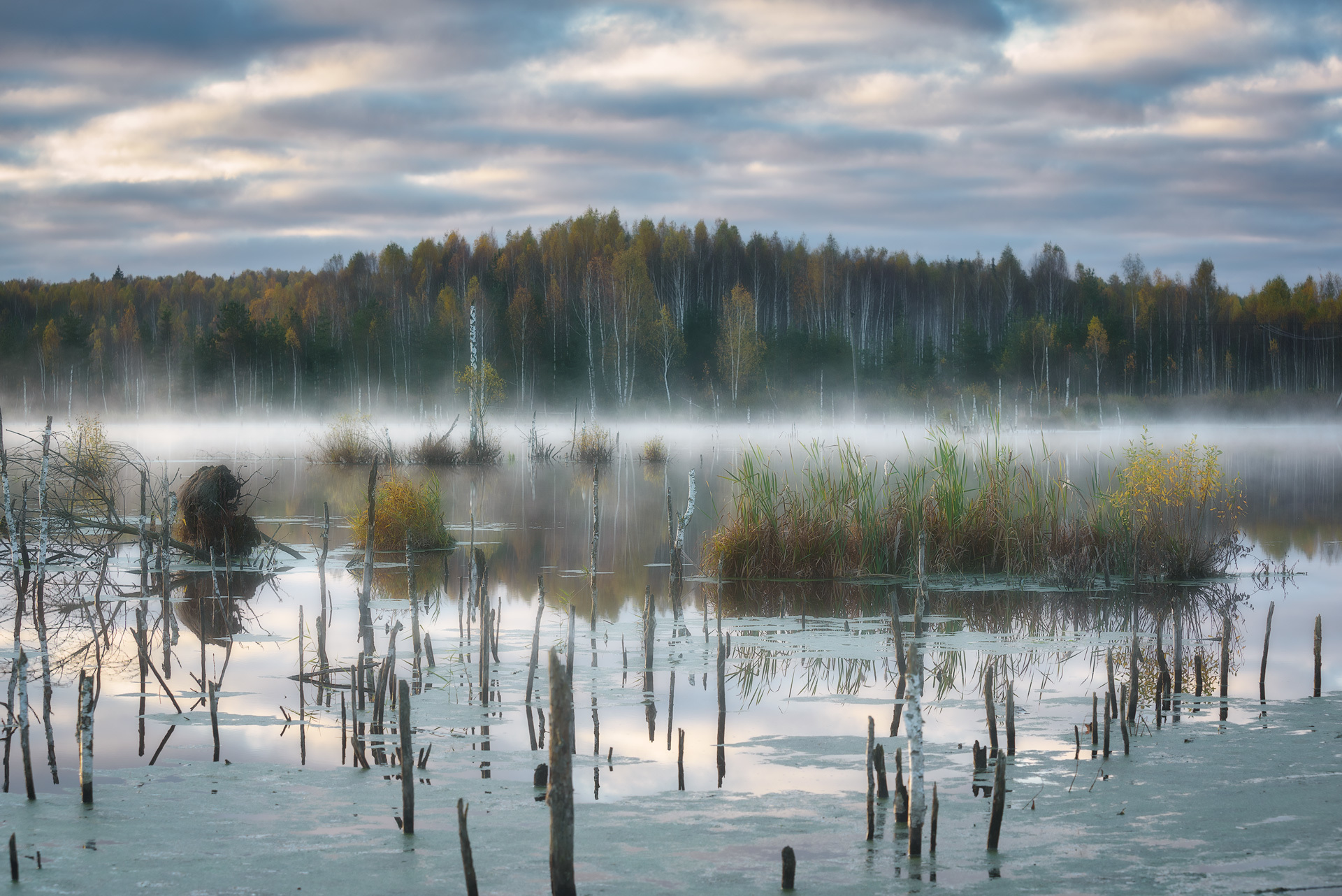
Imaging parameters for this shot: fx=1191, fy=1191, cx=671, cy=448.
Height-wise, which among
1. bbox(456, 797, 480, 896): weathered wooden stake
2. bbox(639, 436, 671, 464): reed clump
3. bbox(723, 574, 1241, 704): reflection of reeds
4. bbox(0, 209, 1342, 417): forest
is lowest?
bbox(723, 574, 1241, 704): reflection of reeds

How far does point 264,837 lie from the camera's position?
5.11 meters

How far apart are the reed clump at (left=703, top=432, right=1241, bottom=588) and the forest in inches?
1550

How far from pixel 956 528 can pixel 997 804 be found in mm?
9503

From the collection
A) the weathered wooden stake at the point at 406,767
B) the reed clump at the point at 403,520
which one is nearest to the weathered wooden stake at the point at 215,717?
the weathered wooden stake at the point at 406,767

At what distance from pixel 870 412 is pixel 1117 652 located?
5507cm

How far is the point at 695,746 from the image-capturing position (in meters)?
6.91

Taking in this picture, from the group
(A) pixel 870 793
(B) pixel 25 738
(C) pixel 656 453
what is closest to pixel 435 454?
(C) pixel 656 453

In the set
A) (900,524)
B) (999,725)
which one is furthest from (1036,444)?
(999,725)

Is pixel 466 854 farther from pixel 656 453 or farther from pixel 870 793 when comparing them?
pixel 656 453

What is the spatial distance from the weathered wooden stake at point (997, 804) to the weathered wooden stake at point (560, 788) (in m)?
1.82

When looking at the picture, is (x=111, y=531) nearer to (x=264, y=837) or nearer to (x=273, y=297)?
(x=264, y=837)

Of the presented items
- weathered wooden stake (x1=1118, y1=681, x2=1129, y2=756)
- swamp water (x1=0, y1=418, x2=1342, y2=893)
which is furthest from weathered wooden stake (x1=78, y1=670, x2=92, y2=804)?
weathered wooden stake (x1=1118, y1=681, x2=1129, y2=756)

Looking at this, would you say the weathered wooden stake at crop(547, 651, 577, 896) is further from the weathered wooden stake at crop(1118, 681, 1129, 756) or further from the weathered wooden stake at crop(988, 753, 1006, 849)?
the weathered wooden stake at crop(1118, 681, 1129, 756)

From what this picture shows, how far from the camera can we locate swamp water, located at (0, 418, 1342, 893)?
4820mm
